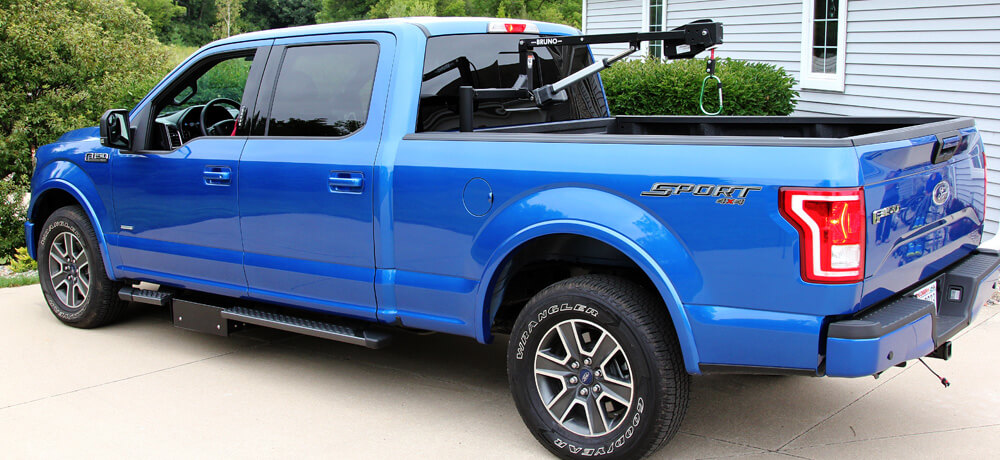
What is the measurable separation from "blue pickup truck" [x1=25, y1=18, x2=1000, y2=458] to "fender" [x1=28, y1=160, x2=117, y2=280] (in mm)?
18

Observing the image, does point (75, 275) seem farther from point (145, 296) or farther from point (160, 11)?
point (160, 11)

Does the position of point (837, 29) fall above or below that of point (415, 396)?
above

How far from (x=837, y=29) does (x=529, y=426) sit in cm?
948

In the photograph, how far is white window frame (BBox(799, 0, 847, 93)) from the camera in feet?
37.6

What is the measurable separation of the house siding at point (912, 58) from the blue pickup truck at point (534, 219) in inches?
202

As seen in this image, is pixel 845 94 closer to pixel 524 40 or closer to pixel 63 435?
pixel 524 40

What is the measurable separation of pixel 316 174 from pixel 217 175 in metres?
0.77

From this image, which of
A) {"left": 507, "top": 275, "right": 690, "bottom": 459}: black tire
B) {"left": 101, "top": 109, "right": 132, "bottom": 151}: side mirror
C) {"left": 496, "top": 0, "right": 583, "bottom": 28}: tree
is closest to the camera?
{"left": 507, "top": 275, "right": 690, "bottom": 459}: black tire

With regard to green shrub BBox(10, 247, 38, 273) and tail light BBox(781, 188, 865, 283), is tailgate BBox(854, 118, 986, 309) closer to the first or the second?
tail light BBox(781, 188, 865, 283)

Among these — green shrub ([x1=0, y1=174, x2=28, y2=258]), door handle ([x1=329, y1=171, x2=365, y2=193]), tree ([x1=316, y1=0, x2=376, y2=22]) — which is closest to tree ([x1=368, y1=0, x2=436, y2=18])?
tree ([x1=316, y1=0, x2=376, y2=22])

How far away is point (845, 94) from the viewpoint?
1155cm

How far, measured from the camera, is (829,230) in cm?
326

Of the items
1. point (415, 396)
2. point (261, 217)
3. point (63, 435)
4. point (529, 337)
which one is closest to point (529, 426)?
point (529, 337)

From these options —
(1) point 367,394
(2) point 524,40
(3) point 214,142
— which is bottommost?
(1) point 367,394
